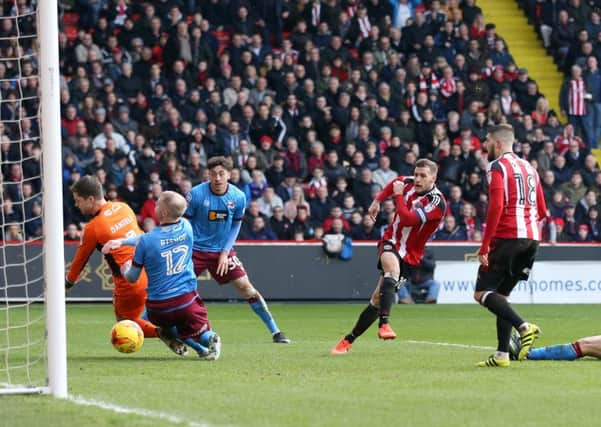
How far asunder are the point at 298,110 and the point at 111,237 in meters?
14.7

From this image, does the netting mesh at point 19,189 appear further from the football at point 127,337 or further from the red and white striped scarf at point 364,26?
the red and white striped scarf at point 364,26

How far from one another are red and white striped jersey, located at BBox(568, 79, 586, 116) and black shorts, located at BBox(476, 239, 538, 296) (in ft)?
59.4

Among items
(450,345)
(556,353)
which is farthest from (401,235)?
(556,353)

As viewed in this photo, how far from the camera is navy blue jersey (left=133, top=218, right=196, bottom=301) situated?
11.0m

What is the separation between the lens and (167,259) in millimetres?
11141

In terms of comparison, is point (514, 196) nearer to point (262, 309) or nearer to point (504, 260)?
point (504, 260)

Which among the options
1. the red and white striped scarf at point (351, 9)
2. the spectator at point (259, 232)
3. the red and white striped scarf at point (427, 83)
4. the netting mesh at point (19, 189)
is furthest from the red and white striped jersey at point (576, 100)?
the netting mesh at point (19, 189)

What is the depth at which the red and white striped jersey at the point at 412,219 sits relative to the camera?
12.5 metres

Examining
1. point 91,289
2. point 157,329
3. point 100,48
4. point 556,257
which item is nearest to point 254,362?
point 157,329

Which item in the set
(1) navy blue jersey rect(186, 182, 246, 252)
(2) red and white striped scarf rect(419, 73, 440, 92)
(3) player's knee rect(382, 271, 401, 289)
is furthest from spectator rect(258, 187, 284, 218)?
(3) player's knee rect(382, 271, 401, 289)

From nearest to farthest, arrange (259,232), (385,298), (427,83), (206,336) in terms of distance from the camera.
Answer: (206,336), (385,298), (259,232), (427,83)

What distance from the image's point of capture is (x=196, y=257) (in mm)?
14047

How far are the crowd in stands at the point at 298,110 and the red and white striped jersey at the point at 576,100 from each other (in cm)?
5

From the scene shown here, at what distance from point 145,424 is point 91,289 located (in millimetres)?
15547
